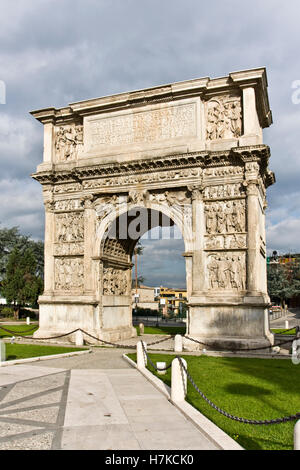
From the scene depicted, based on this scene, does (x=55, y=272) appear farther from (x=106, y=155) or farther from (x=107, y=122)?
(x=107, y=122)

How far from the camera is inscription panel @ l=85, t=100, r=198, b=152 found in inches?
781

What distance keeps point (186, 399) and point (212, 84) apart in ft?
48.3

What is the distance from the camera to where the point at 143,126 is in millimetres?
20703

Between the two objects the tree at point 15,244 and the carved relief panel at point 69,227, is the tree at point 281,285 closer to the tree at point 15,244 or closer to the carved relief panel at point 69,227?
the tree at point 15,244

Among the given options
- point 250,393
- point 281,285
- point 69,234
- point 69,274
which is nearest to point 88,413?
point 250,393

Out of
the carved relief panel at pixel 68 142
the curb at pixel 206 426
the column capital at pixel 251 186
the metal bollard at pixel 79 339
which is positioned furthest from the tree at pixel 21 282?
the curb at pixel 206 426

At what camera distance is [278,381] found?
11.2 m

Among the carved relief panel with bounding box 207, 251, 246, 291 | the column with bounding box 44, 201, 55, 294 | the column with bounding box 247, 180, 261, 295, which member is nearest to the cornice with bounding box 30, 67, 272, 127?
the column with bounding box 247, 180, 261, 295

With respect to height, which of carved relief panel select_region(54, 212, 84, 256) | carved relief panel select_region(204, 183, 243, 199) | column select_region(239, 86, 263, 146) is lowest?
carved relief panel select_region(54, 212, 84, 256)

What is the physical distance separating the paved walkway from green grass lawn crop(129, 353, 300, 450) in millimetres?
714

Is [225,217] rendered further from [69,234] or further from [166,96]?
[69,234]

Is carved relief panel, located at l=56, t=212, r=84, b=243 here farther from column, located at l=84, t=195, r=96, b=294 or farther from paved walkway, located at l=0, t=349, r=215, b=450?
paved walkway, located at l=0, t=349, r=215, b=450

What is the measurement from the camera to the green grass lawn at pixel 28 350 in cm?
1566
